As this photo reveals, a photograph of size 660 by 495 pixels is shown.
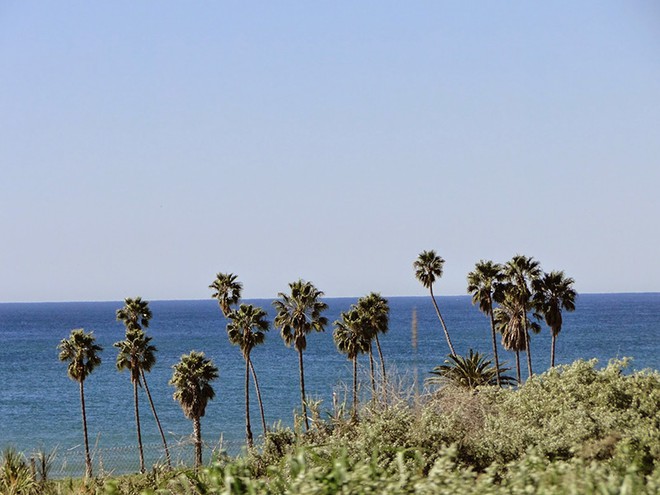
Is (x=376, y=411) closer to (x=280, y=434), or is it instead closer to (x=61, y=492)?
(x=280, y=434)

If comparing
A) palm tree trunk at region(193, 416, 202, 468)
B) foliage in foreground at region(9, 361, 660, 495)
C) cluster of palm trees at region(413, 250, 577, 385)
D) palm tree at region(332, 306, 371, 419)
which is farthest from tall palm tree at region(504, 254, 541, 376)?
foliage in foreground at region(9, 361, 660, 495)

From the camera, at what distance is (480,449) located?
15.0 meters

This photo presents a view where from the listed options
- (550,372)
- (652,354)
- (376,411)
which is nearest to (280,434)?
(376,411)

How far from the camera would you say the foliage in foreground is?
7.16 meters

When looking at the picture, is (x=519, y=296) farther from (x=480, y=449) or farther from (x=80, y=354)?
(x=480, y=449)

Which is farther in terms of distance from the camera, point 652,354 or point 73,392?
point 652,354

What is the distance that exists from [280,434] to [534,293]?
4450cm

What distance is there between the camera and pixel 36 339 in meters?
199

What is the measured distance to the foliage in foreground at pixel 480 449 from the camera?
7160 mm

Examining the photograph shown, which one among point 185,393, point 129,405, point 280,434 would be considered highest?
point 280,434

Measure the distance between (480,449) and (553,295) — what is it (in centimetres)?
4373

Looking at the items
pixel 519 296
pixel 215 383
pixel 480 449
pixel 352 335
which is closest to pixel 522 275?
pixel 519 296

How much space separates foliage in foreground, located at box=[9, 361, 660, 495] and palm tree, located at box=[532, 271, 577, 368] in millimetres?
32705

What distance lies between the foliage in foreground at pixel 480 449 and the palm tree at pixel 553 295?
32.7m
